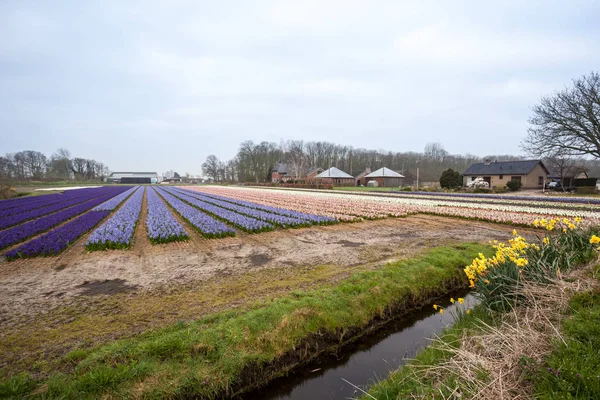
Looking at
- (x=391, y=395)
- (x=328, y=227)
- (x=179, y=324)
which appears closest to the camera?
(x=391, y=395)

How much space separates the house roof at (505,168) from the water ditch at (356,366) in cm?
4871

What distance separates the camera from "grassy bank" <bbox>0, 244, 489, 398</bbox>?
3.13 metres

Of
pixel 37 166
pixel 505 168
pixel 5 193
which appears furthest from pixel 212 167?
pixel 505 168

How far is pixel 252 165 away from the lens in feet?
289

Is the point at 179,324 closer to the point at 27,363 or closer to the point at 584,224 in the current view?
the point at 27,363

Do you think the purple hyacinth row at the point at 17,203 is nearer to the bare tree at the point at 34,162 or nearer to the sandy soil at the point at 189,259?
the sandy soil at the point at 189,259

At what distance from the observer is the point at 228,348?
12.4ft

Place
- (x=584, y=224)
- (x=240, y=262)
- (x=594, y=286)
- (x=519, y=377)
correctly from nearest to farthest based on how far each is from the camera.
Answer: (x=519, y=377) < (x=594, y=286) < (x=584, y=224) < (x=240, y=262)

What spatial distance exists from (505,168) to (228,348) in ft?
178

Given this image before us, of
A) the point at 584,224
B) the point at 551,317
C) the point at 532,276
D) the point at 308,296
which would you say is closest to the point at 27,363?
the point at 308,296

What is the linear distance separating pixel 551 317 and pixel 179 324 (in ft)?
16.4

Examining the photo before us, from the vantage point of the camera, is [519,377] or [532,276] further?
[532,276]

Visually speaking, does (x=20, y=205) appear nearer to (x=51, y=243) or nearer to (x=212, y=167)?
(x=51, y=243)

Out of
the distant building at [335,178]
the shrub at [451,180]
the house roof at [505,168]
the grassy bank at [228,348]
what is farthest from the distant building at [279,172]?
the grassy bank at [228,348]
